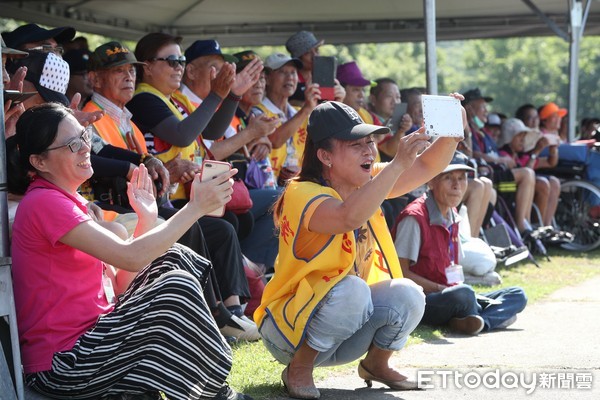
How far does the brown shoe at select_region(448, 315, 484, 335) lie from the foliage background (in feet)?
113

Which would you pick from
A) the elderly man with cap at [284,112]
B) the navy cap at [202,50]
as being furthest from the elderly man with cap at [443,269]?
the navy cap at [202,50]

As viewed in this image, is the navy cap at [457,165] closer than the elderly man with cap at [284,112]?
Yes

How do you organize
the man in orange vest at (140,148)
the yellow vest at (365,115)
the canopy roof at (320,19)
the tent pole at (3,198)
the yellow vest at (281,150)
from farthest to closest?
the canopy roof at (320,19), the yellow vest at (365,115), the yellow vest at (281,150), the man in orange vest at (140,148), the tent pole at (3,198)

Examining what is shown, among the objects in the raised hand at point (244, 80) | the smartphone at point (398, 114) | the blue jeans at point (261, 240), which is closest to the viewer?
the raised hand at point (244, 80)

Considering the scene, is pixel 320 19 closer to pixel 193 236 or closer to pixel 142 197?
pixel 193 236

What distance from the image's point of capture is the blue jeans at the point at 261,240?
22.5 feet

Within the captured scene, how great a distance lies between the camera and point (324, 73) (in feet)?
25.2

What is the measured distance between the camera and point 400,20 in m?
12.2

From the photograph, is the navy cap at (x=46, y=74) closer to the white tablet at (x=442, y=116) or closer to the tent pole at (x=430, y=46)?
the white tablet at (x=442, y=116)

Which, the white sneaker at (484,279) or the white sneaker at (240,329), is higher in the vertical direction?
the white sneaker at (240,329)

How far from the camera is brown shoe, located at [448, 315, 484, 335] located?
614 cm

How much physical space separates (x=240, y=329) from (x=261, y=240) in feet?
4.08

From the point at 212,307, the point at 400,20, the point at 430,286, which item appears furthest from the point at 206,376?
the point at 400,20

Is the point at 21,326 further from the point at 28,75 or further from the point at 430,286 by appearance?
the point at 430,286
